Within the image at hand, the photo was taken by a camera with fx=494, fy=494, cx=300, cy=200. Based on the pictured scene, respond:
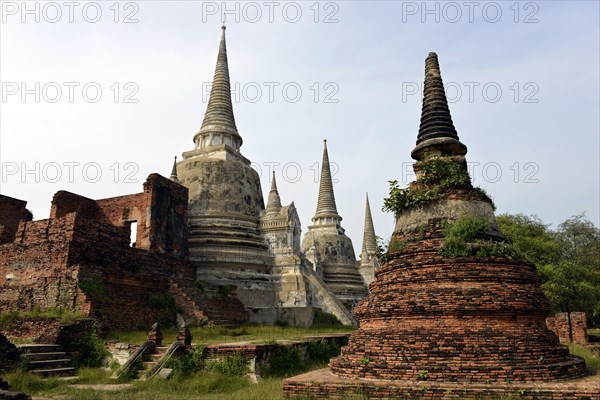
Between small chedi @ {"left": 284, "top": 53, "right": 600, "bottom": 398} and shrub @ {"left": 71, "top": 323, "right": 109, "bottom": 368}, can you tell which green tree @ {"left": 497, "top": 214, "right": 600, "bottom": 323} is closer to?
small chedi @ {"left": 284, "top": 53, "right": 600, "bottom": 398}

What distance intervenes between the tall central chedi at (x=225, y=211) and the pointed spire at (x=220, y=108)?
0.06 m

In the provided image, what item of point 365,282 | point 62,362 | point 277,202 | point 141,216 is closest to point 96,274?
point 62,362

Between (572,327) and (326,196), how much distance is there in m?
24.2

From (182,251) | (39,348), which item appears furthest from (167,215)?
(39,348)

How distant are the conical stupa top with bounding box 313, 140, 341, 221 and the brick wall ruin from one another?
2116 cm

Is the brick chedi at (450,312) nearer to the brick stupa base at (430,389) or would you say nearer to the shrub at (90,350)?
the brick stupa base at (430,389)

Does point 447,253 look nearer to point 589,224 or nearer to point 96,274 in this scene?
point 96,274

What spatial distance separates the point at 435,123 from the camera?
12.4m

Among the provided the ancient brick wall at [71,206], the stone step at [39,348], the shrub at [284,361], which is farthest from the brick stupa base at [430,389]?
the ancient brick wall at [71,206]

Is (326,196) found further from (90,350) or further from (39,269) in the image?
(90,350)

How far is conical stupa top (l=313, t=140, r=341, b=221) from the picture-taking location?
4122 cm

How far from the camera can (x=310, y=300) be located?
24.5 m

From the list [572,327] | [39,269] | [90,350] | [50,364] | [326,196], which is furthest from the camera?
[326,196]

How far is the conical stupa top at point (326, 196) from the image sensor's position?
135 feet
